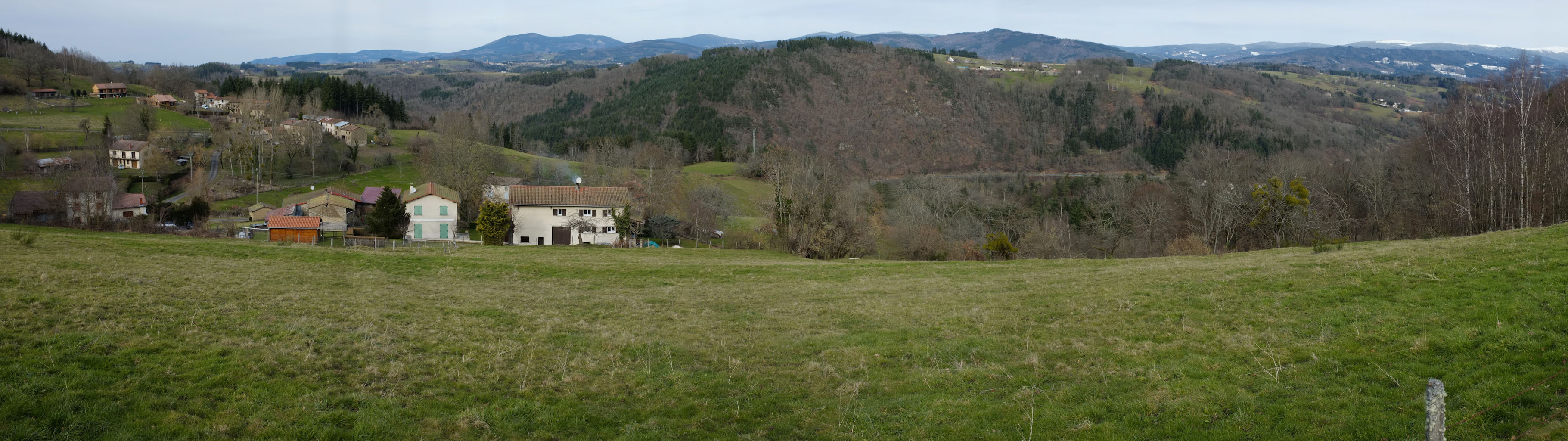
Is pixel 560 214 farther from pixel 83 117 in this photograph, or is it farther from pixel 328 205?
pixel 83 117

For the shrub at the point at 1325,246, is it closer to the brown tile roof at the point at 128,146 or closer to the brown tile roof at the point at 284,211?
the brown tile roof at the point at 284,211

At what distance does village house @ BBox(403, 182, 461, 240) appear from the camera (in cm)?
5775

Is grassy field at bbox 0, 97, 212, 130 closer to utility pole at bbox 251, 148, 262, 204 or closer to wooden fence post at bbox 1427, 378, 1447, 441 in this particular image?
utility pole at bbox 251, 148, 262, 204

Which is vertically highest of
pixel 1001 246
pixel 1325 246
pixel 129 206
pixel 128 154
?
pixel 128 154

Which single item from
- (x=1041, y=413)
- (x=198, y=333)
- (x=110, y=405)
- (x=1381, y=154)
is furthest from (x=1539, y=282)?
(x=1381, y=154)

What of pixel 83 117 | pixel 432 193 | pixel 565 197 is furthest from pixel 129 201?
pixel 83 117

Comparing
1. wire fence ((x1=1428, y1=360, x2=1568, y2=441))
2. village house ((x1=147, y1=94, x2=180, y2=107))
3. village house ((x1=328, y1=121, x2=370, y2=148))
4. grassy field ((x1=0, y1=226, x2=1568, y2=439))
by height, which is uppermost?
village house ((x1=147, y1=94, x2=180, y2=107))

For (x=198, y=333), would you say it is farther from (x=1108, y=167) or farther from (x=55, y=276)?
(x=1108, y=167)

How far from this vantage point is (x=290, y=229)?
2057 inches

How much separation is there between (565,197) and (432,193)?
1038cm

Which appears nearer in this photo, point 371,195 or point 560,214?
point 560,214

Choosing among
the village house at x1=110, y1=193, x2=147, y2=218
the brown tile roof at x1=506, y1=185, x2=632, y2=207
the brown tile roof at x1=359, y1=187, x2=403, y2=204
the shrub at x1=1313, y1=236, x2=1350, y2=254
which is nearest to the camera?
the shrub at x1=1313, y1=236, x2=1350, y2=254

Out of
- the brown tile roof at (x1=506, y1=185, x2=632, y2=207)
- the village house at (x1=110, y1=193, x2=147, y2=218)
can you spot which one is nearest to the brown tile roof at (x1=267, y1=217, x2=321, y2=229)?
the brown tile roof at (x1=506, y1=185, x2=632, y2=207)

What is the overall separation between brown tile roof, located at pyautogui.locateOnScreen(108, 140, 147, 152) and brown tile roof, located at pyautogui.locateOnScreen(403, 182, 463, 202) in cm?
4702
